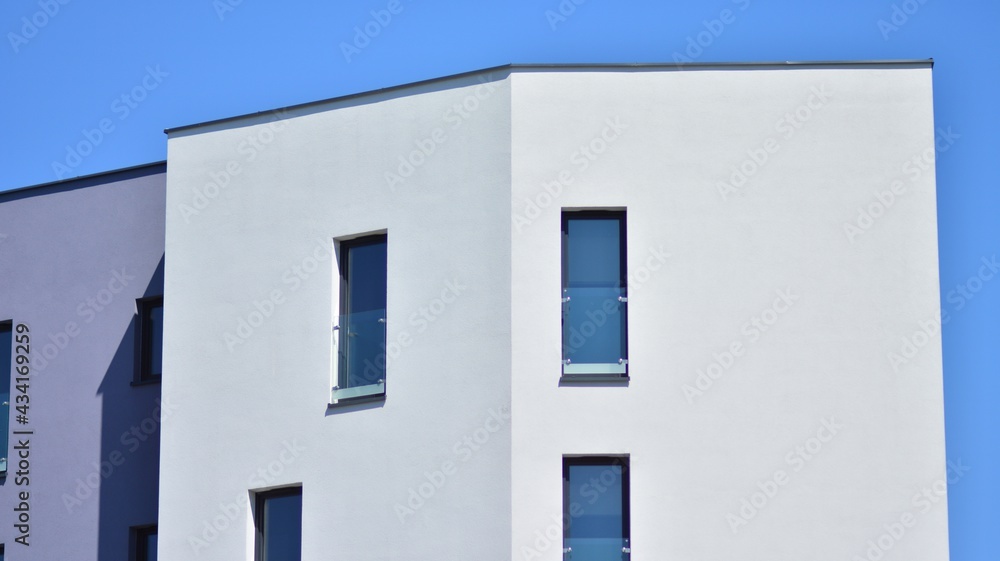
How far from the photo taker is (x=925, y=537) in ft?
66.7

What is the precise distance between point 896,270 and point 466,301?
4711mm

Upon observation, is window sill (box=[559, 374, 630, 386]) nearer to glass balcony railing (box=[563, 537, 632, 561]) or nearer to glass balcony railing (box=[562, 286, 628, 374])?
glass balcony railing (box=[562, 286, 628, 374])

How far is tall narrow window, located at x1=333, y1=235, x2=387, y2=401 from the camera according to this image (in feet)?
71.7

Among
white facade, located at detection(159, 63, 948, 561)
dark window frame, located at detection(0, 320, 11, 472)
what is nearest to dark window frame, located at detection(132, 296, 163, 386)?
dark window frame, located at detection(0, 320, 11, 472)

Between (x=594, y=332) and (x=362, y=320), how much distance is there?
2.76 meters

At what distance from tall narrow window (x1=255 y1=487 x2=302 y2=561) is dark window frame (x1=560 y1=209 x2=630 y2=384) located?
3.61m

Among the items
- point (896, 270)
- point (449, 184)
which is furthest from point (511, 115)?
point (896, 270)

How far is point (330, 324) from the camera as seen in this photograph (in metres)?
22.2

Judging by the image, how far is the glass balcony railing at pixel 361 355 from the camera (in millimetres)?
21812

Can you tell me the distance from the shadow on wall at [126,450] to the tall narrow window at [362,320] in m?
3.70

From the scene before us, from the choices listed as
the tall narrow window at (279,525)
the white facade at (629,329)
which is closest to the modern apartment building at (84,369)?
the white facade at (629,329)

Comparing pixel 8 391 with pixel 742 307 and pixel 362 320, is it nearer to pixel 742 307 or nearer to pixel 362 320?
pixel 362 320

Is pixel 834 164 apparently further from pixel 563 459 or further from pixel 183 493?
pixel 183 493

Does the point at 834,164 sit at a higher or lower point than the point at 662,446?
higher
